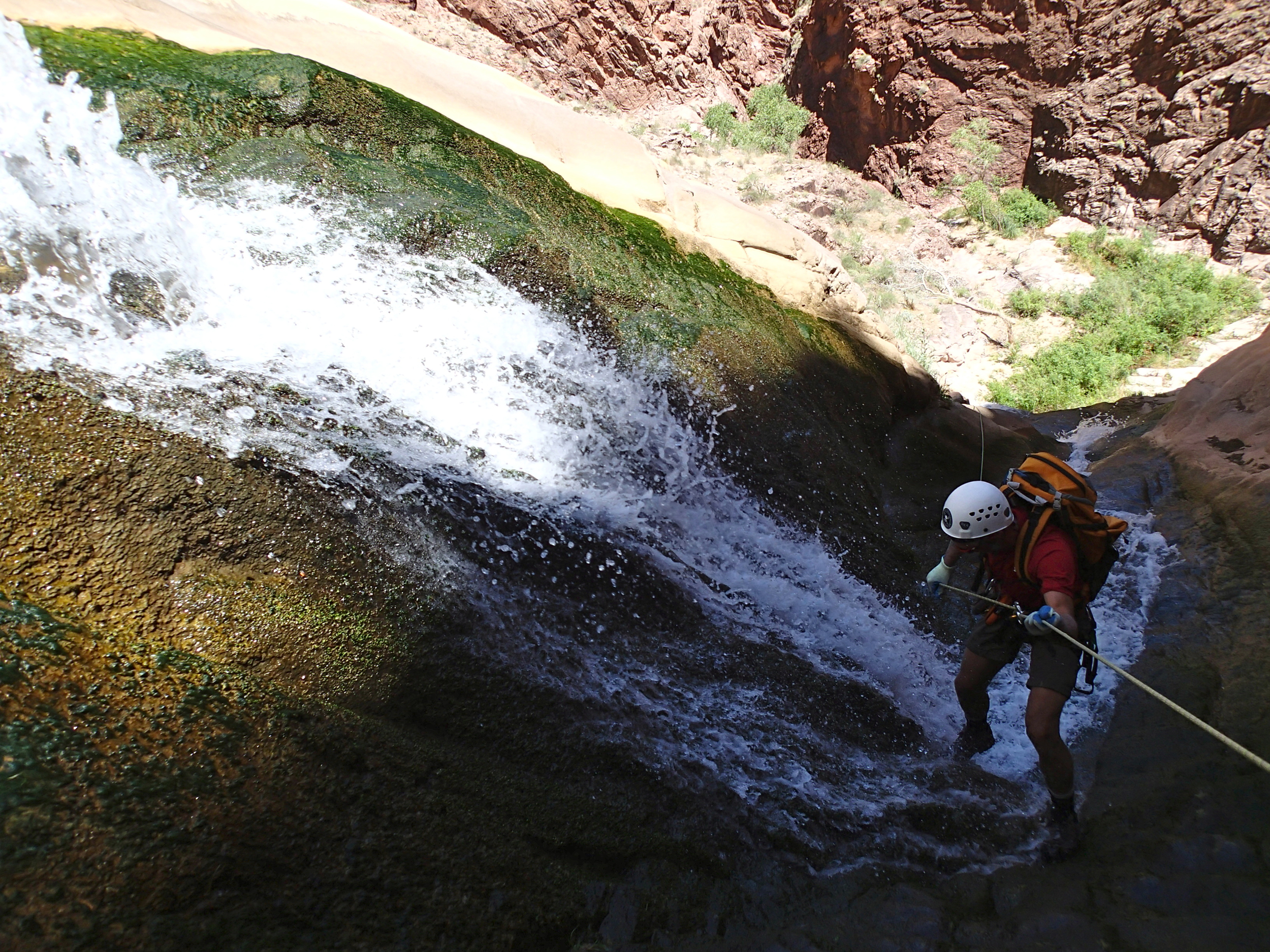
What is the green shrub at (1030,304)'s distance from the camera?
9.91m

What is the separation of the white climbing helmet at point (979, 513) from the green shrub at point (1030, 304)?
819 centimetres

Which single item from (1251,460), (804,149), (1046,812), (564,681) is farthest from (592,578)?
(804,149)

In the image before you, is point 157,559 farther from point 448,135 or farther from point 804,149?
point 804,149

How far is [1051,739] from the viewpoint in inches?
111

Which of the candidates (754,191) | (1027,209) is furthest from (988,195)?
(754,191)

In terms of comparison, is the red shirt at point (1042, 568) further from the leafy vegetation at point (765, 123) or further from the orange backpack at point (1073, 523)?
the leafy vegetation at point (765, 123)

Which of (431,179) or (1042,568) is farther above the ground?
(431,179)

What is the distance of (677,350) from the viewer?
4430 mm

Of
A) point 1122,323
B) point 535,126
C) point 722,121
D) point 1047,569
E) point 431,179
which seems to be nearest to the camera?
point 1047,569

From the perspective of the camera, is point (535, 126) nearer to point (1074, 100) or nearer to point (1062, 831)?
point (1062, 831)

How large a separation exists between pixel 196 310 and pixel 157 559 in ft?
5.27

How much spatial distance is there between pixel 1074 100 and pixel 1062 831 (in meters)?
12.2

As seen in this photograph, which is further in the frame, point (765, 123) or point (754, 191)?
point (765, 123)

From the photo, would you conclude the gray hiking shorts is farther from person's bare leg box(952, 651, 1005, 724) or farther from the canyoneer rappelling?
person's bare leg box(952, 651, 1005, 724)
